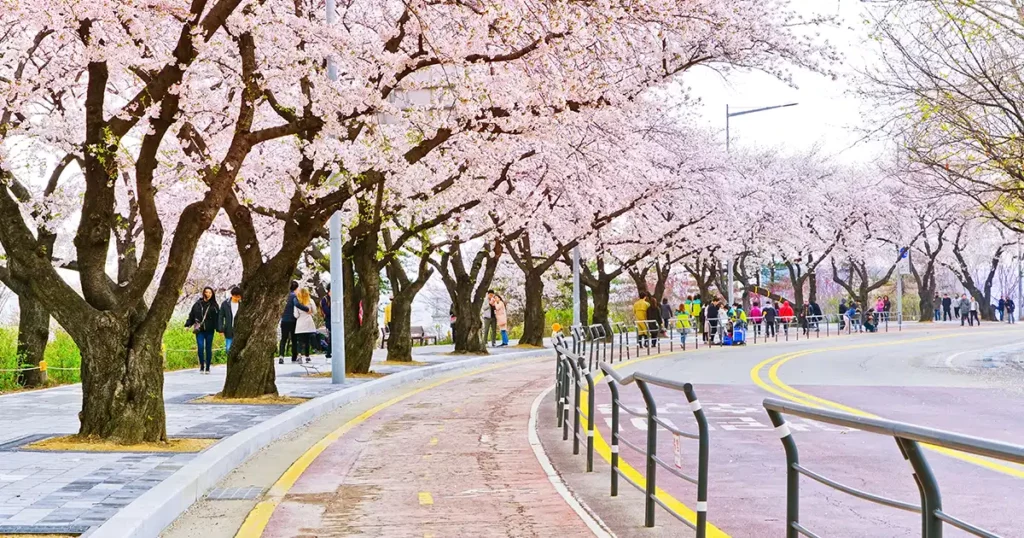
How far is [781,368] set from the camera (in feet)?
88.9

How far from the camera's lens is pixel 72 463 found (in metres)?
10.9

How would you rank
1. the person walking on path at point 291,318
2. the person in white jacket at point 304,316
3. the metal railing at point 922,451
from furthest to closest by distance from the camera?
the person in white jacket at point 304,316 → the person walking on path at point 291,318 → the metal railing at point 922,451

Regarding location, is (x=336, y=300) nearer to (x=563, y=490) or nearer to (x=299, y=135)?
(x=299, y=135)

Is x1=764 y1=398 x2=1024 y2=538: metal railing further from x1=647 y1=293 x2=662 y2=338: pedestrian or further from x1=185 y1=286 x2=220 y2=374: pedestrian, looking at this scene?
x1=647 y1=293 x2=662 y2=338: pedestrian

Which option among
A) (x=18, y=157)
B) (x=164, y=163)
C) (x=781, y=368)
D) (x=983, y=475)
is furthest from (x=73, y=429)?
(x=781, y=368)

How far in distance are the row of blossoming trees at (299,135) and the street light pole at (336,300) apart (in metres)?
0.36

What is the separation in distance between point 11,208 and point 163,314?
6.83 feet

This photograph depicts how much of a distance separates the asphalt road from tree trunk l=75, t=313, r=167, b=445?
5.02 m

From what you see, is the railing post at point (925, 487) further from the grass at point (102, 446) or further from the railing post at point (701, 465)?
the grass at point (102, 446)

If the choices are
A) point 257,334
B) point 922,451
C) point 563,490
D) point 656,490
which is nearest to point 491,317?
point 257,334

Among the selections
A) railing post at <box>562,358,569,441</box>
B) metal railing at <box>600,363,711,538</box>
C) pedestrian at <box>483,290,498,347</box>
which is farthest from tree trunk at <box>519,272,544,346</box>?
metal railing at <box>600,363,711,538</box>

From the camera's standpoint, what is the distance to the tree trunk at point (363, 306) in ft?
84.3

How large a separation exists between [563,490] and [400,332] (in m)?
22.3

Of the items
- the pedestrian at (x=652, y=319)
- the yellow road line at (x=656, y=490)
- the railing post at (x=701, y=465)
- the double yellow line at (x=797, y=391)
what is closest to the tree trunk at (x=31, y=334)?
the yellow road line at (x=656, y=490)
